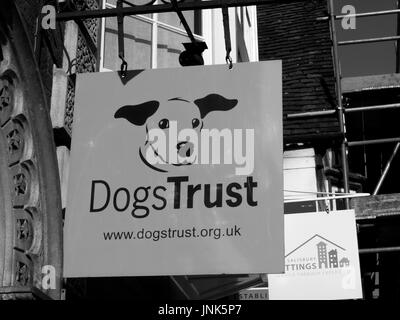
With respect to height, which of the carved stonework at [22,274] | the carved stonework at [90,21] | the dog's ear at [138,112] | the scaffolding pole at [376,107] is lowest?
the carved stonework at [22,274]

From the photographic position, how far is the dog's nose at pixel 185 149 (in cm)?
560

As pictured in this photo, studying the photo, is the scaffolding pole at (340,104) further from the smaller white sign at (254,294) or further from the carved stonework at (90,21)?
the carved stonework at (90,21)

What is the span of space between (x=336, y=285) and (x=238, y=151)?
390 cm

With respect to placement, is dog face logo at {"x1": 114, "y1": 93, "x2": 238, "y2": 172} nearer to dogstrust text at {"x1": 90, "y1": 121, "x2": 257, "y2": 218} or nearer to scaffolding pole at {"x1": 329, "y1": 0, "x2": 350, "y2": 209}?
dogstrust text at {"x1": 90, "y1": 121, "x2": 257, "y2": 218}

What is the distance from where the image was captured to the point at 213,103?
566 cm

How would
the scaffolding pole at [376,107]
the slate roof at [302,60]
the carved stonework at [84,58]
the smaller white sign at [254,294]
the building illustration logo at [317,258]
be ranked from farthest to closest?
the slate roof at [302,60]
the smaller white sign at [254,294]
the scaffolding pole at [376,107]
the building illustration logo at [317,258]
the carved stonework at [84,58]

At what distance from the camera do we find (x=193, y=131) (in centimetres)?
566

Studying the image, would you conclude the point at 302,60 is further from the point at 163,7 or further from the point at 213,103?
the point at 213,103

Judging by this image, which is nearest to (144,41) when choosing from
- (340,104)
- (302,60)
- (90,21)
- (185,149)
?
(90,21)

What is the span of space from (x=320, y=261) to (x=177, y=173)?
3.94 m

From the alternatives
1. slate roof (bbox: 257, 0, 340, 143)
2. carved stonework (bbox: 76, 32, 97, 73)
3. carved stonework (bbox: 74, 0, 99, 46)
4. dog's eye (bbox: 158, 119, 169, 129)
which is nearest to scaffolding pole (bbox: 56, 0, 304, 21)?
dog's eye (bbox: 158, 119, 169, 129)

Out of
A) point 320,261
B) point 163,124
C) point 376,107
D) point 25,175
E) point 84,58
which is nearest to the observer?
point 163,124

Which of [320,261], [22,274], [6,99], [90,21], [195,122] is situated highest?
[90,21]

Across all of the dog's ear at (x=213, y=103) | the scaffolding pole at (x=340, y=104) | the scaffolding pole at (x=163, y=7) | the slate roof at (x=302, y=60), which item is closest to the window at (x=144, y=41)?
the scaffolding pole at (x=340, y=104)
